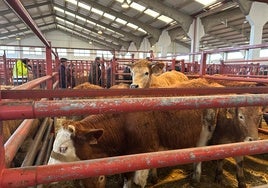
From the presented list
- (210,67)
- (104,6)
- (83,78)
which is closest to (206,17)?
(210,67)

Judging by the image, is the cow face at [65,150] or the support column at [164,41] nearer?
the cow face at [65,150]

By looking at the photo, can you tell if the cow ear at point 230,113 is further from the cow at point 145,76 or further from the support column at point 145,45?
the support column at point 145,45

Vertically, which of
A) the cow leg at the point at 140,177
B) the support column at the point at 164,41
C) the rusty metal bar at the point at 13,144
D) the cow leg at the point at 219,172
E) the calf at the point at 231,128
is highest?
the support column at the point at 164,41

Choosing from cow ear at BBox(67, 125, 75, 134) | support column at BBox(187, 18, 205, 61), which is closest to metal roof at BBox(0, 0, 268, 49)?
support column at BBox(187, 18, 205, 61)

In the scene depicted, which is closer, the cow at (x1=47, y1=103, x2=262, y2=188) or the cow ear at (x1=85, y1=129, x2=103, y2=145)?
the cow ear at (x1=85, y1=129, x2=103, y2=145)

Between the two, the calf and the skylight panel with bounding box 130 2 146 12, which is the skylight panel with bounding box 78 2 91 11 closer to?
the skylight panel with bounding box 130 2 146 12

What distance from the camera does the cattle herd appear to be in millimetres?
1676

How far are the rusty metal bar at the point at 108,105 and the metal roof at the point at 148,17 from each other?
689 centimetres

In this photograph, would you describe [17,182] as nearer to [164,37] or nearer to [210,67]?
[210,67]

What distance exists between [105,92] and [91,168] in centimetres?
74

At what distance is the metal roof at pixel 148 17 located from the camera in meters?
11.9

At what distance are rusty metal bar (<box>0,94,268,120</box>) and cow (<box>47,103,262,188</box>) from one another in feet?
2.31

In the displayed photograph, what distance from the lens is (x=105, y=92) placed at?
152cm

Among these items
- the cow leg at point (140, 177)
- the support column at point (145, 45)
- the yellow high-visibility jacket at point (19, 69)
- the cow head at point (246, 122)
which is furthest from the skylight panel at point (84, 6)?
the cow leg at point (140, 177)
